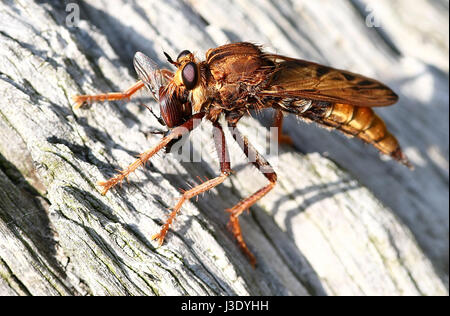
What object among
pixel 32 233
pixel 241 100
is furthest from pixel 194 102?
pixel 32 233

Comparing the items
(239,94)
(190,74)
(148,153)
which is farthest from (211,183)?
(190,74)

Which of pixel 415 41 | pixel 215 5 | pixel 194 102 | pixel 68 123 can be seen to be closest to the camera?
pixel 68 123

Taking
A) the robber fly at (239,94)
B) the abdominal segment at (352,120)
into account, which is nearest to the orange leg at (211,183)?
the robber fly at (239,94)

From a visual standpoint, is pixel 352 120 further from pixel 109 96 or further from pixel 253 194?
pixel 109 96

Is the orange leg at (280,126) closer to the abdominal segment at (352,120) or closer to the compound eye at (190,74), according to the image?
the abdominal segment at (352,120)

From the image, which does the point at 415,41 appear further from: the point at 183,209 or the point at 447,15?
the point at 183,209

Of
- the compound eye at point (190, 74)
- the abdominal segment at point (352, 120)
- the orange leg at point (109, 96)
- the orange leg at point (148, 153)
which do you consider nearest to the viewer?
the orange leg at point (148, 153)

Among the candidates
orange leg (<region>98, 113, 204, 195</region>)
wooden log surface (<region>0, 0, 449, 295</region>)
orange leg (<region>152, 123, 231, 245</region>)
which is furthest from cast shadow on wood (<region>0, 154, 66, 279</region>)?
orange leg (<region>152, 123, 231, 245</region>)
